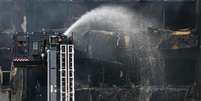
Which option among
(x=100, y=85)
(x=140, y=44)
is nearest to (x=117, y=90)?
(x=100, y=85)

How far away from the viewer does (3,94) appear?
1792 centimetres

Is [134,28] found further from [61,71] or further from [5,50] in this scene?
[61,71]

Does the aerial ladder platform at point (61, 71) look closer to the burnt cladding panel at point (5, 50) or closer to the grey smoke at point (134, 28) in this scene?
the burnt cladding panel at point (5, 50)

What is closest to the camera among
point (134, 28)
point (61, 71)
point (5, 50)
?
point (61, 71)

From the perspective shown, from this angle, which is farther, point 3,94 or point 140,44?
point 140,44

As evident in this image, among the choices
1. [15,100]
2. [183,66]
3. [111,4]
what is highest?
[111,4]

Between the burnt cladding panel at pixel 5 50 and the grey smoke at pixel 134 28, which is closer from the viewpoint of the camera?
the burnt cladding panel at pixel 5 50

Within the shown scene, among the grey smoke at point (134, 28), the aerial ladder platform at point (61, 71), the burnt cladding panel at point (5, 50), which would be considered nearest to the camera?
the aerial ladder platform at point (61, 71)

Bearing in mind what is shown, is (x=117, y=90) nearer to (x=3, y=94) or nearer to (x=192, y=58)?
(x=192, y=58)

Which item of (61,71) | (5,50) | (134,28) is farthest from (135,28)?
(61,71)

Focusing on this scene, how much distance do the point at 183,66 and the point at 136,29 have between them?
2761mm

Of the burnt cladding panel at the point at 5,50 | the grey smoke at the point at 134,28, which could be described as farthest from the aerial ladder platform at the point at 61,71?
the grey smoke at the point at 134,28

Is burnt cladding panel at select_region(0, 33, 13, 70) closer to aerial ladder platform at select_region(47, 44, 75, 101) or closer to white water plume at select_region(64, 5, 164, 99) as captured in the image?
white water plume at select_region(64, 5, 164, 99)

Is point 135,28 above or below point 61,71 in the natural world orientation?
above
